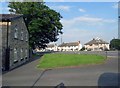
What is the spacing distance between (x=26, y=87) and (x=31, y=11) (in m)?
36.4

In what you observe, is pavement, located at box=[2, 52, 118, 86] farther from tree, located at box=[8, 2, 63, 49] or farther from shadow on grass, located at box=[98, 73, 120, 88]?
tree, located at box=[8, 2, 63, 49]

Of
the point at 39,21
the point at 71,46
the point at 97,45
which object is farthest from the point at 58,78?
the point at 71,46

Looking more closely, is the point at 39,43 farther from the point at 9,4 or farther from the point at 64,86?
the point at 64,86

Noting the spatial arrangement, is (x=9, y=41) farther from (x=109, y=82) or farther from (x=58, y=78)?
(x=109, y=82)

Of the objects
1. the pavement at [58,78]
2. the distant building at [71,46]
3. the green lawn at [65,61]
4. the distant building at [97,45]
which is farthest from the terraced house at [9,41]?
the distant building at [71,46]

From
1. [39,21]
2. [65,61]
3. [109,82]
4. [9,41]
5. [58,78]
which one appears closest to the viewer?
[109,82]

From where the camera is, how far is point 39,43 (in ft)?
174

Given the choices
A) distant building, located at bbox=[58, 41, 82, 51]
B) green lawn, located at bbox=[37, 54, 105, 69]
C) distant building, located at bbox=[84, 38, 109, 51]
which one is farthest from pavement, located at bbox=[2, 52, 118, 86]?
distant building, located at bbox=[58, 41, 82, 51]

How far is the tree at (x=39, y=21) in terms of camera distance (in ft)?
159

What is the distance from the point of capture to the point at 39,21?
48.3 m

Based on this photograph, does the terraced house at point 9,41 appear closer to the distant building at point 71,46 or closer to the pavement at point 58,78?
the pavement at point 58,78

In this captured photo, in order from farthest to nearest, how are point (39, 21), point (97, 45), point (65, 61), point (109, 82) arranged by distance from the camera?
point (97, 45), point (39, 21), point (65, 61), point (109, 82)

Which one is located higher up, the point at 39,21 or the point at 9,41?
the point at 39,21

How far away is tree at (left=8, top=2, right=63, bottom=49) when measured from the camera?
1903 inches
